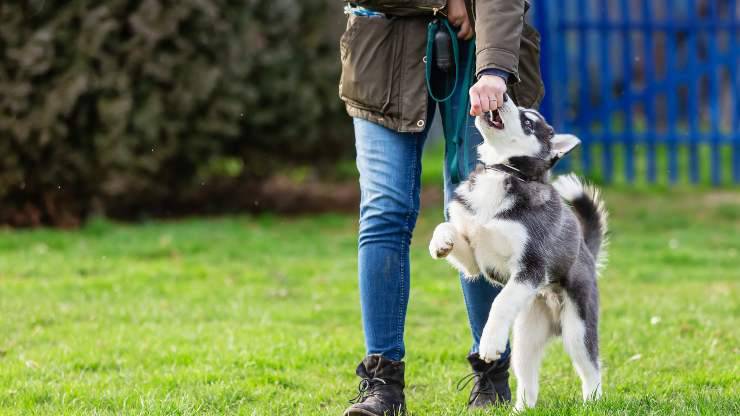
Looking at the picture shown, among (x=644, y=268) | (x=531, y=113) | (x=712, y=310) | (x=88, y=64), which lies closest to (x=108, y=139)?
(x=88, y=64)

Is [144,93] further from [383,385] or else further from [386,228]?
[383,385]

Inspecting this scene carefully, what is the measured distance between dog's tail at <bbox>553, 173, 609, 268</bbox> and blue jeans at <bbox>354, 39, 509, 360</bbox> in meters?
0.56

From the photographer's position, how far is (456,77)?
151 inches

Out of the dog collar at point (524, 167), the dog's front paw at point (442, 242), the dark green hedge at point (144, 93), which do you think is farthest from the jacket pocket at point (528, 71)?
the dark green hedge at point (144, 93)

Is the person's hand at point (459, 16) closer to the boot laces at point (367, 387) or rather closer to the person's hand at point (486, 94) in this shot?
the person's hand at point (486, 94)

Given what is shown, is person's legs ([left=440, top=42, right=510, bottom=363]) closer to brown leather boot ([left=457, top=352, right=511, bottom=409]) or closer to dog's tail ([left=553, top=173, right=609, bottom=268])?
brown leather boot ([left=457, top=352, right=511, bottom=409])

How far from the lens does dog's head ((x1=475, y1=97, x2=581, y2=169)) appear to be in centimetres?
366

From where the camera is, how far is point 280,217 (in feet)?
34.0

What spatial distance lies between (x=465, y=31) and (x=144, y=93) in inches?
223

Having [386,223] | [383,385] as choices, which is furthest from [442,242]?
[383,385]

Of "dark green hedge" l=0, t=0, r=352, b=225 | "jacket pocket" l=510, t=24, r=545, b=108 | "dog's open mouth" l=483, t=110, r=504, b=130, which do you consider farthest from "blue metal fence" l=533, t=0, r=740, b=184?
"dog's open mouth" l=483, t=110, r=504, b=130

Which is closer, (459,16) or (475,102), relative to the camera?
(475,102)

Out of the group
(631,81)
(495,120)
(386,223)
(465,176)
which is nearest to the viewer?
(495,120)

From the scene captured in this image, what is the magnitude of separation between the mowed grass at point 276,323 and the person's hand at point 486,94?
43.1 inches
